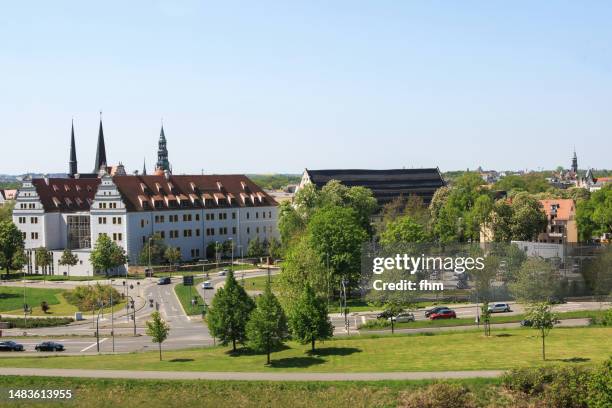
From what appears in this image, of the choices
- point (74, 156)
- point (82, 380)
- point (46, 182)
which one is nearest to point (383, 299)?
point (82, 380)

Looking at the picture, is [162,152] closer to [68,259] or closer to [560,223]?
[68,259]

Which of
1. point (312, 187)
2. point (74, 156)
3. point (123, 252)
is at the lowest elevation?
point (123, 252)

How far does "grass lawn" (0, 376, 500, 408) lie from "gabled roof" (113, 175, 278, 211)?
7238 cm

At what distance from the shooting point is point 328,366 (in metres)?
54.5

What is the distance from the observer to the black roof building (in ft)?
574

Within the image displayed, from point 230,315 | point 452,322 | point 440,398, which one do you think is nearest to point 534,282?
point 452,322

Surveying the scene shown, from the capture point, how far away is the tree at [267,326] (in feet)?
184

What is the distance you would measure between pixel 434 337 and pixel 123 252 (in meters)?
61.9

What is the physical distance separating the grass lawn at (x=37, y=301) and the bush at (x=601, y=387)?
56.9 meters

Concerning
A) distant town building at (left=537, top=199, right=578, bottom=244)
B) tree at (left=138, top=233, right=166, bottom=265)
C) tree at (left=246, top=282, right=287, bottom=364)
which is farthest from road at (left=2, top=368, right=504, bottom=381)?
distant town building at (left=537, top=199, right=578, bottom=244)

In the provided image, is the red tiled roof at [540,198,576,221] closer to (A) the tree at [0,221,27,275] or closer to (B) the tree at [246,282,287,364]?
(A) the tree at [0,221,27,275]

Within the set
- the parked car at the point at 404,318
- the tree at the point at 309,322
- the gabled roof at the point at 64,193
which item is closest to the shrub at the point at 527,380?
the tree at the point at 309,322

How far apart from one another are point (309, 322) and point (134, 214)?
217ft

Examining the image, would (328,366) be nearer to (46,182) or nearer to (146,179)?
(146,179)
